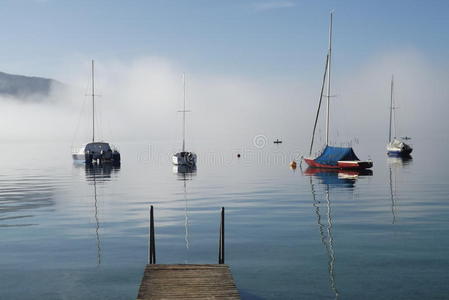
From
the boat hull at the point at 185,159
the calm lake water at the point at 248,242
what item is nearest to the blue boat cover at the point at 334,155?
the boat hull at the point at 185,159

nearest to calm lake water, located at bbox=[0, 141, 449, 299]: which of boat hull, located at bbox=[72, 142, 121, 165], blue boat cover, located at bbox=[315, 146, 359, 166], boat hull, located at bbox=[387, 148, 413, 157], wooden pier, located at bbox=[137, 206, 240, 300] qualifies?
wooden pier, located at bbox=[137, 206, 240, 300]

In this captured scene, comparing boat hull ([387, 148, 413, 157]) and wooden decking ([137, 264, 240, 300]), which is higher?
wooden decking ([137, 264, 240, 300])

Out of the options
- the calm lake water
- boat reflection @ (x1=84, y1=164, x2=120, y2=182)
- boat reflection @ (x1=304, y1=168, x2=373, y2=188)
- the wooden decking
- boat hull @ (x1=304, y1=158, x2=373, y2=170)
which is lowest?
boat reflection @ (x1=84, y1=164, x2=120, y2=182)

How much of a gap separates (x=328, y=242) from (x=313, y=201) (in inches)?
699

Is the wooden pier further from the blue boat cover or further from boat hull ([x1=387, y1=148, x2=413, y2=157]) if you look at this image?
boat hull ([x1=387, y1=148, x2=413, y2=157])

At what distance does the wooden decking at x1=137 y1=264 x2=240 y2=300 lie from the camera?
13.5 meters

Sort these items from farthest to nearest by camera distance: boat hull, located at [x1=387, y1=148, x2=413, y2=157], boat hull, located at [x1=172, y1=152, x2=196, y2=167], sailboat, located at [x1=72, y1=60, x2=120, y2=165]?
boat hull, located at [x1=387, y1=148, x2=413, y2=157], sailboat, located at [x1=72, y1=60, x2=120, y2=165], boat hull, located at [x1=172, y1=152, x2=196, y2=167]

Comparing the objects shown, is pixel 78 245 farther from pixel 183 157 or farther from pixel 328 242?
pixel 183 157

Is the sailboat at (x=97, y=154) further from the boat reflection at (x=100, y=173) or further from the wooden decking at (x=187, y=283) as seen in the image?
the wooden decking at (x=187, y=283)

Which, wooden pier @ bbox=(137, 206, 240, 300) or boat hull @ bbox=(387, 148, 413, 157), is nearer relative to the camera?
wooden pier @ bbox=(137, 206, 240, 300)

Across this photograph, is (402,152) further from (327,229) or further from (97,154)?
(327,229)

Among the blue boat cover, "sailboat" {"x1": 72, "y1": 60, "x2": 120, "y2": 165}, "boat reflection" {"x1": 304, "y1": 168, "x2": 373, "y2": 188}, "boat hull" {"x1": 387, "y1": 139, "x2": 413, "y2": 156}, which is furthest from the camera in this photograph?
"boat hull" {"x1": 387, "y1": 139, "x2": 413, "y2": 156}

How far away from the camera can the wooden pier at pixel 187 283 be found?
13.5 m

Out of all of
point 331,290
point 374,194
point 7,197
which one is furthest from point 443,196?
point 7,197
